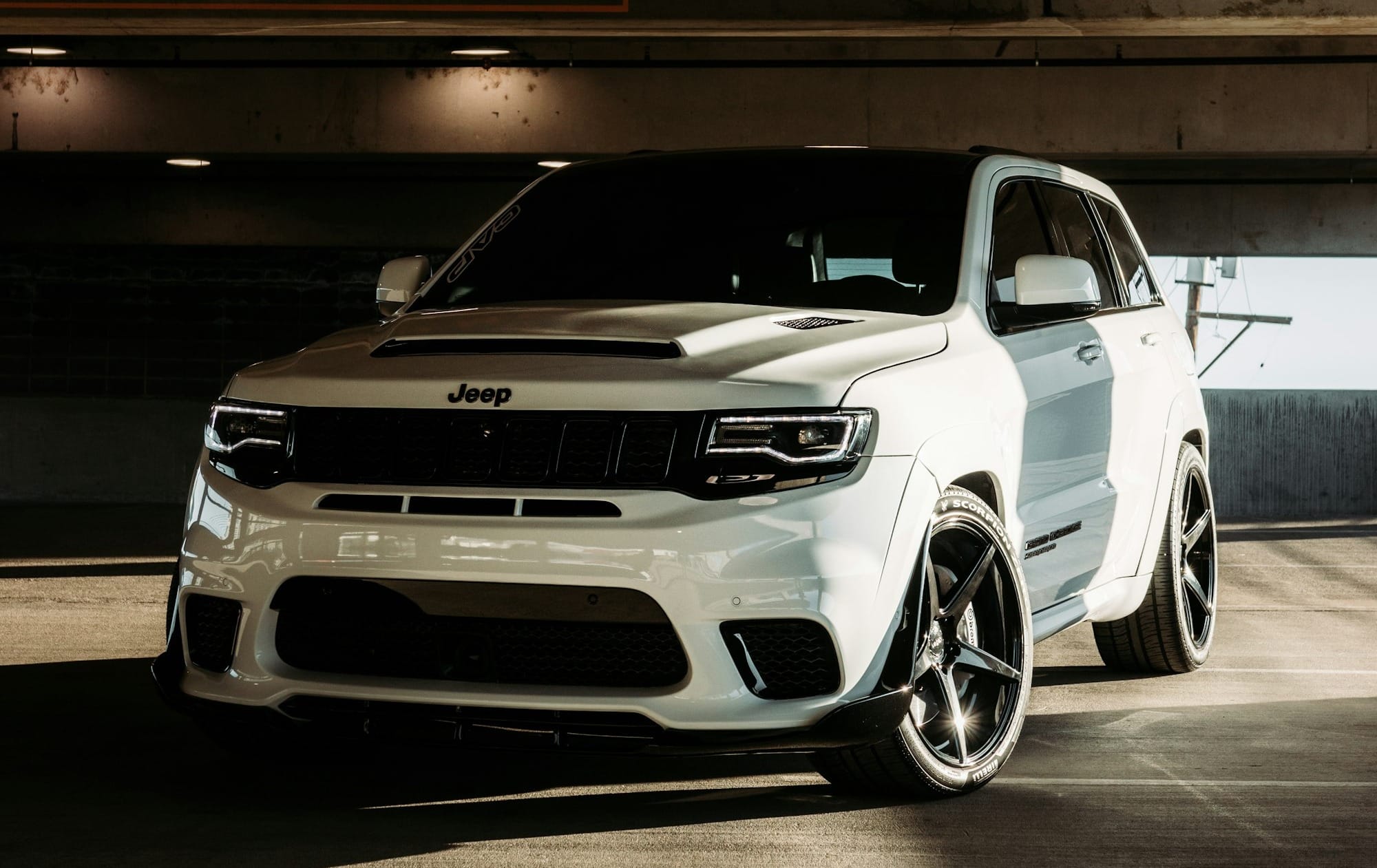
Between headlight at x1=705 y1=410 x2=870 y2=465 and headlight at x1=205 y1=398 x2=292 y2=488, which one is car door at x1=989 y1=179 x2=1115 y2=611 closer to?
headlight at x1=705 y1=410 x2=870 y2=465

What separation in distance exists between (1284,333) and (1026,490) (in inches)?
595

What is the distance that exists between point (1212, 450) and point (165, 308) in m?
11.7

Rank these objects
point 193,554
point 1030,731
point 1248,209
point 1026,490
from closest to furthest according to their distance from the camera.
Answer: point 193,554 → point 1026,490 → point 1030,731 → point 1248,209

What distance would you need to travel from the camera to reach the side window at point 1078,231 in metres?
5.83

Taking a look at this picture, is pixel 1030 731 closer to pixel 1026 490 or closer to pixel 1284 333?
pixel 1026 490

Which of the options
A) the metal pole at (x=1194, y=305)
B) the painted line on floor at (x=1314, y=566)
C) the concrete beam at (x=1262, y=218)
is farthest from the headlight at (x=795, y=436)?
the metal pole at (x=1194, y=305)

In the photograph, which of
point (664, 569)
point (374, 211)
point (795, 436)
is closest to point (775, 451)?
point (795, 436)

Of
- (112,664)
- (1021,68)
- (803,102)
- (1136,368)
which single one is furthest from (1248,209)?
(112,664)

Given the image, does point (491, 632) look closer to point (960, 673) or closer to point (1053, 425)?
point (960, 673)

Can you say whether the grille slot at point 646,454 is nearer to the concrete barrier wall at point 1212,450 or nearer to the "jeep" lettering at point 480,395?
the "jeep" lettering at point 480,395

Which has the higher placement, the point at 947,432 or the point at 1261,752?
the point at 947,432

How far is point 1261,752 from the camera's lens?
507cm

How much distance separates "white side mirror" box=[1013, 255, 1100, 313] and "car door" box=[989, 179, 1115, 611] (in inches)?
5.1

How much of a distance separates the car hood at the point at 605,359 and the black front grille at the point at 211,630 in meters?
0.51
